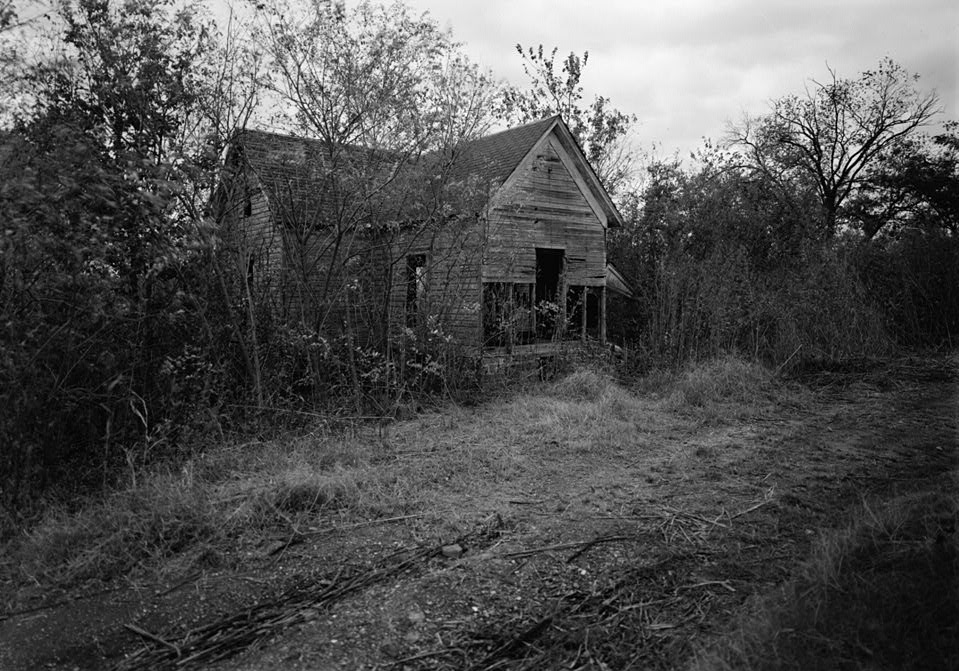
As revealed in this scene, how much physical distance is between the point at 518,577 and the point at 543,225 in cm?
1024

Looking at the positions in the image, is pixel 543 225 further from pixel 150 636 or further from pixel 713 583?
pixel 150 636

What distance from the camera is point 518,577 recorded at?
374 centimetres

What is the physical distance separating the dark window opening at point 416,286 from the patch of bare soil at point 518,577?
13.4ft

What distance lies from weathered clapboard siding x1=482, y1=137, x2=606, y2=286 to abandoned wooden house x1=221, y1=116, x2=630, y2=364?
3 cm

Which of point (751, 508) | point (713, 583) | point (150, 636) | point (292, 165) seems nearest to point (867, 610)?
point (713, 583)

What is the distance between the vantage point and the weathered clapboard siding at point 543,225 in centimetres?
1220

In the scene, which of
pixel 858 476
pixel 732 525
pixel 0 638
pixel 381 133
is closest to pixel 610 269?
pixel 381 133

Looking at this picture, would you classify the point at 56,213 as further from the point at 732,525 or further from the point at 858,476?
the point at 858,476

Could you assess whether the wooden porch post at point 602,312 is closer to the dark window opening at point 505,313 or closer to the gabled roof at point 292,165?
the dark window opening at point 505,313

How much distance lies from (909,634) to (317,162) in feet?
23.7

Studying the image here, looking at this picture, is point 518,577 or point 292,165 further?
point 292,165

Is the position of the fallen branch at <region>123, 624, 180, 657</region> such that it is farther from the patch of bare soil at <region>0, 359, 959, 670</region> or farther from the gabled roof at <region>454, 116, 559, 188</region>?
the gabled roof at <region>454, 116, 559, 188</region>

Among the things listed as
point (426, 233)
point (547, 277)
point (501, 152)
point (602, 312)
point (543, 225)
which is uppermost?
point (501, 152)

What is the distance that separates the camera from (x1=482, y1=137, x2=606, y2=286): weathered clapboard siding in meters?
12.2
